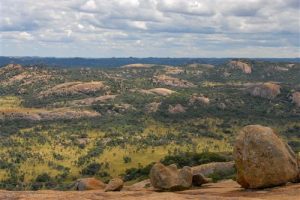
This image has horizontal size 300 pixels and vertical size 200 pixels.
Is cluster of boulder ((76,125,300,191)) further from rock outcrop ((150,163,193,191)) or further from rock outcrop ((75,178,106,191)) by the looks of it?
rock outcrop ((75,178,106,191))

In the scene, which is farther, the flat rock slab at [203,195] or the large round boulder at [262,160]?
the large round boulder at [262,160]

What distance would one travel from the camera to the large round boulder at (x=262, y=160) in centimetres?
3288

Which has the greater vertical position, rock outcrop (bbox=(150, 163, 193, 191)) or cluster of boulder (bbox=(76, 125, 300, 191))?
cluster of boulder (bbox=(76, 125, 300, 191))

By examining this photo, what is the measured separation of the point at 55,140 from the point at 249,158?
506ft

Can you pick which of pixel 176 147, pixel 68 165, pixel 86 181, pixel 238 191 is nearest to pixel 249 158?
pixel 238 191

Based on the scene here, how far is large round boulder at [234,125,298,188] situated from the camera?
32.9 metres

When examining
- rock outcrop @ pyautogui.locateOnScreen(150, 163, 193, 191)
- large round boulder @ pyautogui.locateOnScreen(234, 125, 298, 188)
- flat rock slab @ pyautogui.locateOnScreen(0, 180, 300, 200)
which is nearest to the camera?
flat rock slab @ pyautogui.locateOnScreen(0, 180, 300, 200)

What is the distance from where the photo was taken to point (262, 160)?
3288 centimetres

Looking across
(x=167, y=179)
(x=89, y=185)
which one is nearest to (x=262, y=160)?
(x=167, y=179)

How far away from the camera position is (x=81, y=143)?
17450 cm

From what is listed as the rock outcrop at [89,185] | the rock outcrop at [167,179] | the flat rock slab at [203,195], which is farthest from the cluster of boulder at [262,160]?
the rock outcrop at [89,185]

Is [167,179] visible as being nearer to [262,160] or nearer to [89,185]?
[262,160]

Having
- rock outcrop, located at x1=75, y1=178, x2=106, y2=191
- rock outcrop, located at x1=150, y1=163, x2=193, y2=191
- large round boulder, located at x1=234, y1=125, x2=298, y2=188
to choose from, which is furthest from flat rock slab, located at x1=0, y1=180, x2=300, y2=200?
rock outcrop, located at x1=75, y1=178, x2=106, y2=191

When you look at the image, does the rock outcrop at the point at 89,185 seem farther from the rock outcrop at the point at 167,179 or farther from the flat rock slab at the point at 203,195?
the flat rock slab at the point at 203,195
